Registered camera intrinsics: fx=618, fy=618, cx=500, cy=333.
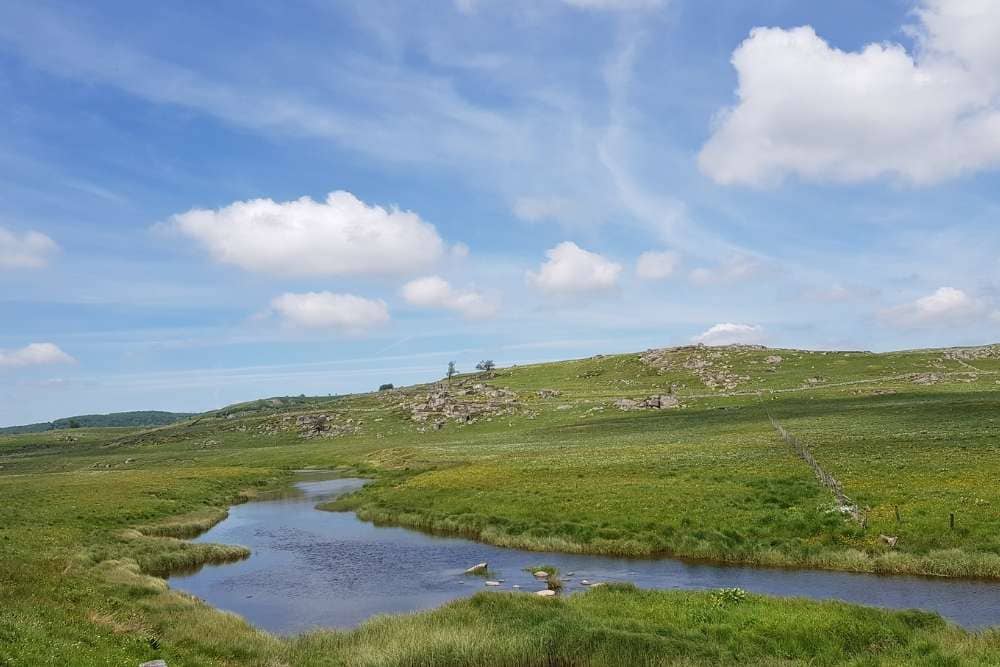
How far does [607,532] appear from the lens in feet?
138

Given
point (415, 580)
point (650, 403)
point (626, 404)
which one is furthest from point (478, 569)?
point (626, 404)

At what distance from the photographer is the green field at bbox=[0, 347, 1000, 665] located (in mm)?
22219

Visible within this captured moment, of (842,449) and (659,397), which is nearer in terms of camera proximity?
(842,449)

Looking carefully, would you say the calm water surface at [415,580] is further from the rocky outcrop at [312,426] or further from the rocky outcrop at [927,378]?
the rocky outcrop at [927,378]

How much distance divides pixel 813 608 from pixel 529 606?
1180 cm

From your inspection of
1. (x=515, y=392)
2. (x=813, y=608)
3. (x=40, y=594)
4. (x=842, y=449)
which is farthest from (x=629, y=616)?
(x=515, y=392)

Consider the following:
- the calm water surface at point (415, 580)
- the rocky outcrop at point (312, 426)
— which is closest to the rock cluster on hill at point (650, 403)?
the rocky outcrop at point (312, 426)

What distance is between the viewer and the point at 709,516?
42062 mm

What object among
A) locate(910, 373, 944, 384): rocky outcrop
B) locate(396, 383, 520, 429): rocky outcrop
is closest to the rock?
locate(396, 383, 520, 429): rocky outcrop

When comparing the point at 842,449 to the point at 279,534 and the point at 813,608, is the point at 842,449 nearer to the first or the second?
the point at 813,608

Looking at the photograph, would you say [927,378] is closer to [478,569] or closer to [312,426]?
[478,569]

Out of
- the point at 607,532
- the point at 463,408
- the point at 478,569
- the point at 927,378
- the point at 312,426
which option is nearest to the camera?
the point at 478,569

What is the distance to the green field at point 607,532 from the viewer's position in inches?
875

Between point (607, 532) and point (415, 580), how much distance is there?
13514mm
